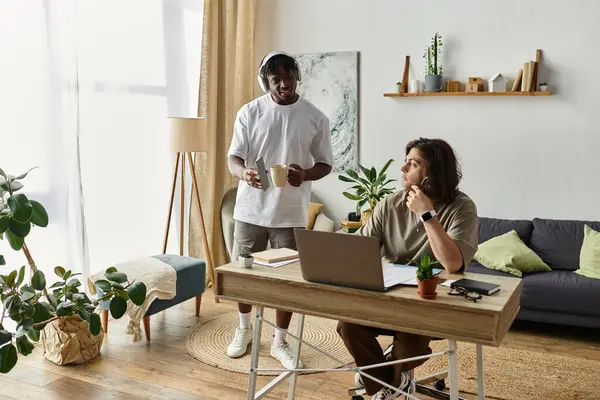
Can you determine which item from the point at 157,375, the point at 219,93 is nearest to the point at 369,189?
the point at 219,93

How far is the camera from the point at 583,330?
405 centimetres

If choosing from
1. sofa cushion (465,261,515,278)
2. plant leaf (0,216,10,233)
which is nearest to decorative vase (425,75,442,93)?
sofa cushion (465,261,515,278)

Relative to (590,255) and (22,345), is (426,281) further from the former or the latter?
(590,255)

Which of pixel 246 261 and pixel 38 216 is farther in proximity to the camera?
pixel 246 261

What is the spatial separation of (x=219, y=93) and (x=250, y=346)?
7.24 feet

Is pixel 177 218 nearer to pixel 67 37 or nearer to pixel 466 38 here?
pixel 67 37

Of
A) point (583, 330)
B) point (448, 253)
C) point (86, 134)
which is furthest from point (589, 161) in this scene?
point (86, 134)

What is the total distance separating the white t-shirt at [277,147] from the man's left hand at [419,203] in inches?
42.7

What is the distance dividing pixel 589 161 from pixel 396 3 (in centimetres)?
179

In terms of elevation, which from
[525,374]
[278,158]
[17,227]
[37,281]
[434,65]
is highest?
[434,65]

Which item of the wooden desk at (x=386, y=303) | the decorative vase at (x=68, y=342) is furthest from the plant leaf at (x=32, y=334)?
the decorative vase at (x=68, y=342)

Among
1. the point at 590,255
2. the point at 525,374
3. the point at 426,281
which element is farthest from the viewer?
the point at 590,255

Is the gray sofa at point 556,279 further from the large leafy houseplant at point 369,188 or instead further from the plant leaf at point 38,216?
the plant leaf at point 38,216

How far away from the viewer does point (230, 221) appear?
495 centimetres
